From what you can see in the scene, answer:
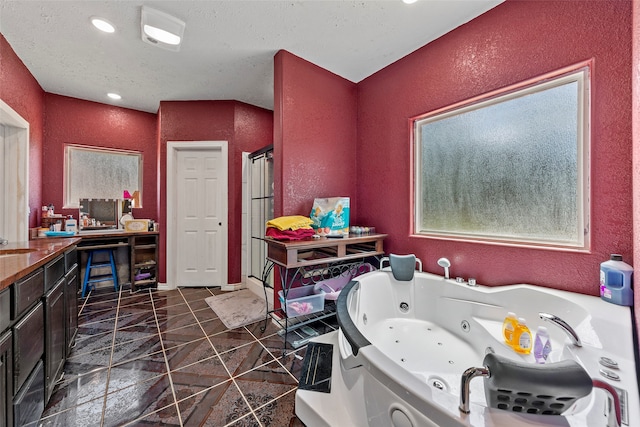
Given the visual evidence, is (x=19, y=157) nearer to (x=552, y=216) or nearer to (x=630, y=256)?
(x=552, y=216)

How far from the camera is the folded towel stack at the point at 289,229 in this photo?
6.38 feet

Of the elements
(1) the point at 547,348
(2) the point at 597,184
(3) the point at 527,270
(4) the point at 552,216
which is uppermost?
(2) the point at 597,184

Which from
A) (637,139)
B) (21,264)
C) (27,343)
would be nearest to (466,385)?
(637,139)

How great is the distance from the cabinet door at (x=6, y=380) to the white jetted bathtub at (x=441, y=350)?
116 cm

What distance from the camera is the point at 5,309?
3.18 ft

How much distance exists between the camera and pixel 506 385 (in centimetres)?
64

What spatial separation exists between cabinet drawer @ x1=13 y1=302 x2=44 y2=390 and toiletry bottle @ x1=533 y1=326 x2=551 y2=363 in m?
2.40

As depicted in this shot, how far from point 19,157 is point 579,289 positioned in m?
4.66

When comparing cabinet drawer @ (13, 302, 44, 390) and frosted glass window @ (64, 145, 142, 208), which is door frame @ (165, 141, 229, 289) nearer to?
frosted glass window @ (64, 145, 142, 208)

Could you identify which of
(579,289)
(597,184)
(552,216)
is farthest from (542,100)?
(579,289)

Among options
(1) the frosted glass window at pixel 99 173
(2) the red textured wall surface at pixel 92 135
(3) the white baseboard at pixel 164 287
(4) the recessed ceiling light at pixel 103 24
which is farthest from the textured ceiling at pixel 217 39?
(3) the white baseboard at pixel 164 287

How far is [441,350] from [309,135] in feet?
6.83

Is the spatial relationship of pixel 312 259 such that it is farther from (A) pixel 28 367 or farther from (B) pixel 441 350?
(A) pixel 28 367

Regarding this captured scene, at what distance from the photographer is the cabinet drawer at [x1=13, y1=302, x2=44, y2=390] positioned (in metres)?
1.03
